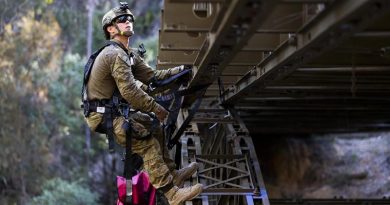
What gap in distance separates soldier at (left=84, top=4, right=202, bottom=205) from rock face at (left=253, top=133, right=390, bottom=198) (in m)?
6.63

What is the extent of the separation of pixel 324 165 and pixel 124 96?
8067mm

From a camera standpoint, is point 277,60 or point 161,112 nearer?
point 277,60

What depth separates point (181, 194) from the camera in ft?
19.8

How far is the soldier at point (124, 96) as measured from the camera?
579 cm

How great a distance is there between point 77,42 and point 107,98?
1812cm

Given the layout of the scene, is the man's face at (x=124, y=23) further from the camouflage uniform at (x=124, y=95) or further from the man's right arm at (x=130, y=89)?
the man's right arm at (x=130, y=89)

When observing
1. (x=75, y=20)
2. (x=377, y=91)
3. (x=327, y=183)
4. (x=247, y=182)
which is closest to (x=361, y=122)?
(x=327, y=183)

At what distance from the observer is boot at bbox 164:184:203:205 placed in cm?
603

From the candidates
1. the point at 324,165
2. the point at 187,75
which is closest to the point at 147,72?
the point at 187,75

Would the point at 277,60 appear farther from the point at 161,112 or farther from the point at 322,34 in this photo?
the point at 322,34

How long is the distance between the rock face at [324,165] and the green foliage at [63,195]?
303 inches

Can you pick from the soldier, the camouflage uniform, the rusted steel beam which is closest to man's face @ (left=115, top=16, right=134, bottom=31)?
the soldier

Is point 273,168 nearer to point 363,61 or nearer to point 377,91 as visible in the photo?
point 377,91

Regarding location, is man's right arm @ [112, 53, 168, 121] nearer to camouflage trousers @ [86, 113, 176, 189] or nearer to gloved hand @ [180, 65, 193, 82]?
camouflage trousers @ [86, 113, 176, 189]
